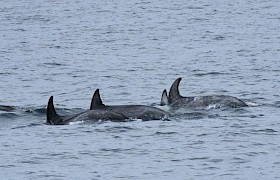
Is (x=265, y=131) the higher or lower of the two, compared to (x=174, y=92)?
lower

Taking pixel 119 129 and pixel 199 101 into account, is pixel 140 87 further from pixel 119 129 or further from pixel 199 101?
pixel 119 129

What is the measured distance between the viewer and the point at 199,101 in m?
27.2

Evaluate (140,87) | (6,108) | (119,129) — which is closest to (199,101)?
(140,87)

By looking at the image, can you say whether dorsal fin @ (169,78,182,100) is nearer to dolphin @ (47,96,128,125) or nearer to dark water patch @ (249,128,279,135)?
dolphin @ (47,96,128,125)

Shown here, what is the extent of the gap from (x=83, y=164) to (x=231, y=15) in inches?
1652

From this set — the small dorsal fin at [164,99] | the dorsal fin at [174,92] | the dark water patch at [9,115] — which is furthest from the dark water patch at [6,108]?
the dorsal fin at [174,92]

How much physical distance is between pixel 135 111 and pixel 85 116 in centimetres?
144

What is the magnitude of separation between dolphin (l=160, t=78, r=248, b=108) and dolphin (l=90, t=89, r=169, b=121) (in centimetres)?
232

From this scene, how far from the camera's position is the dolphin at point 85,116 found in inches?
932

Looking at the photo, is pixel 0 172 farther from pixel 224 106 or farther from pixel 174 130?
pixel 224 106

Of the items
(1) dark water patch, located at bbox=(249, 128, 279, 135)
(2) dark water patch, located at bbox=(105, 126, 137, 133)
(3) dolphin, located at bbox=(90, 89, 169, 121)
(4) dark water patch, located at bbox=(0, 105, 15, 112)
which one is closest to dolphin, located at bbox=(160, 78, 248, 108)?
(3) dolphin, located at bbox=(90, 89, 169, 121)

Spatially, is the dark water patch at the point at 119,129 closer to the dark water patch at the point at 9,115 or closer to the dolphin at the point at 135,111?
the dolphin at the point at 135,111

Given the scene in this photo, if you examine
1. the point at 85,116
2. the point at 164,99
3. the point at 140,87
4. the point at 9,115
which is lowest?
the point at 140,87

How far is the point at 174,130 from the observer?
2286 cm
